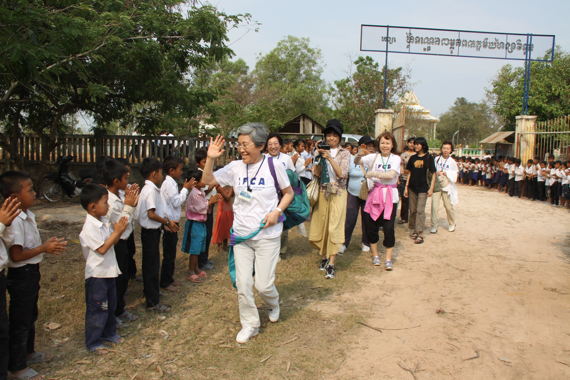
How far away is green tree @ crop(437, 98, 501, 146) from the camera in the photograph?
164ft

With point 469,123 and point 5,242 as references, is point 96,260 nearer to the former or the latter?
point 5,242

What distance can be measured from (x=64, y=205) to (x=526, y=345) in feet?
33.4

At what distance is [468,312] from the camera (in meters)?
4.34

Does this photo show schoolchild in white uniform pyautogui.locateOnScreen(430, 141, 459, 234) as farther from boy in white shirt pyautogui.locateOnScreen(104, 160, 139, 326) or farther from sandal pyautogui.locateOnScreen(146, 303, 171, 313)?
boy in white shirt pyautogui.locateOnScreen(104, 160, 139, 326)

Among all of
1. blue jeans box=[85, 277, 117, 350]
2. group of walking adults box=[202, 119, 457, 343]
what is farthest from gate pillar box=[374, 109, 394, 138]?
blue jeans box=[85, 277, 117, 350]

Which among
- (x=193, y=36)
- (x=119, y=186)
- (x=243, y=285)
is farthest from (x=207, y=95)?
(x=243, y=285)

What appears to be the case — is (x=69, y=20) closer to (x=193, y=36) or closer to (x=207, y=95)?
(x=193, y=36)

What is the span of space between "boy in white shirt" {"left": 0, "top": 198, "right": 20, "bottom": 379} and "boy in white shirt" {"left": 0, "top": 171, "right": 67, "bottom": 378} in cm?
8

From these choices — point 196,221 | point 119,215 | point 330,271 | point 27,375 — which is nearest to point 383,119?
point 330,271

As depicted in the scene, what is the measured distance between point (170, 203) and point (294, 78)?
4084 cm

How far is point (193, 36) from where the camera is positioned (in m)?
9.34

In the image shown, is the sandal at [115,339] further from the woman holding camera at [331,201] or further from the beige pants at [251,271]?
the woman holding camera at [331,201]

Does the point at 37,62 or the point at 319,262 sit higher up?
the point at 37,62

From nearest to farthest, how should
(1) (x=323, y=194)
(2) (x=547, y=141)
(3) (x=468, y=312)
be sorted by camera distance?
(3) (x=468, y=312)
(1) (x=323, y=194)
(2) (x=547, y=141)
